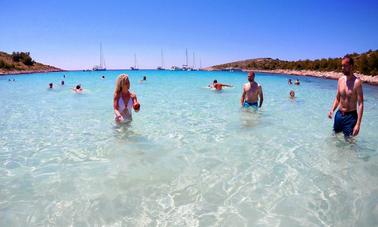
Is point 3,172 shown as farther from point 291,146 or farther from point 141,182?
point 291,146

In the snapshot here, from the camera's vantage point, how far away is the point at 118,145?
6312 mm

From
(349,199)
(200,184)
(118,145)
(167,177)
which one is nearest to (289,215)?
(349,199)

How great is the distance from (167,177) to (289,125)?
18.5ft

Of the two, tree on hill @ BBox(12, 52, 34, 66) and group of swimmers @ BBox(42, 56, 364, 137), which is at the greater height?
tree on hill @ BBox(12, 52, 34, 66)

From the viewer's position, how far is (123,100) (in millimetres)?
6848

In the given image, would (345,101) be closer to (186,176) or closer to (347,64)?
(347,64)

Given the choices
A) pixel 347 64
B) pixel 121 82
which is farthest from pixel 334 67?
pixel 121 82

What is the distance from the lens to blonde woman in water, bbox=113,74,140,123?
664 cm

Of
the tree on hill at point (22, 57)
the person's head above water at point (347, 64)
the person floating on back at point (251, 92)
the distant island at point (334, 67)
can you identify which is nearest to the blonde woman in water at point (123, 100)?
the person's head above water at point (347, 64)

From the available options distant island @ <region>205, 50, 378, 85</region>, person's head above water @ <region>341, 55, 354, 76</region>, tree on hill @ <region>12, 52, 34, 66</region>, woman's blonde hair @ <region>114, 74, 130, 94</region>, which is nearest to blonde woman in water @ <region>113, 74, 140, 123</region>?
woman's blonde hair @ <region>114, 74, 130, 94</region>

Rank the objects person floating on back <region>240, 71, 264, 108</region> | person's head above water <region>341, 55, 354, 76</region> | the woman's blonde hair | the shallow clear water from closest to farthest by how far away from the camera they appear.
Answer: the shallow clear water → person's head above water <region>341, 55, 354, 76</region> → the woman's blonde hair → person floating on back <region>240, 71, 264, 108</region>

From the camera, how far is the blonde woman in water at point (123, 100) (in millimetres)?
6643

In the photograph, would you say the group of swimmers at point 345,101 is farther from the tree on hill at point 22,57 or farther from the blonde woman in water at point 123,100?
the tree on hill at point 22,57

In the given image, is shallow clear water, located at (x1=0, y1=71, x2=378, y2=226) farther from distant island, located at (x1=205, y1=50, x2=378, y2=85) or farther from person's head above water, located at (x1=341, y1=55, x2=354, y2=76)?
distant island, located at (x1=205, y1=50, x2=378, y2=85)
